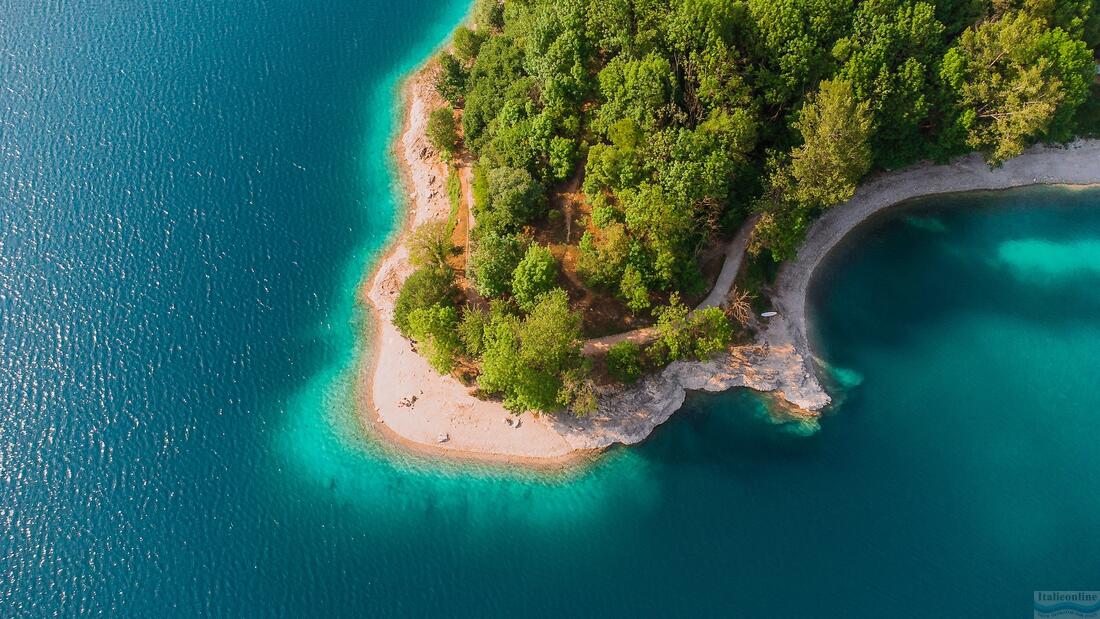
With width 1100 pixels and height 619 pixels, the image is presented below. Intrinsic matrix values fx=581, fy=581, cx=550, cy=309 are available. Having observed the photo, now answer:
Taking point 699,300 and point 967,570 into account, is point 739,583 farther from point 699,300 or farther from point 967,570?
point 699,300

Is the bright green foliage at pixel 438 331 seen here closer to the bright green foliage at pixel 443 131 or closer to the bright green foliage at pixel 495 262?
the bright green foliage at pixel 495 262

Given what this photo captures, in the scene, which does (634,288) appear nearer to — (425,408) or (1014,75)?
(425,408)

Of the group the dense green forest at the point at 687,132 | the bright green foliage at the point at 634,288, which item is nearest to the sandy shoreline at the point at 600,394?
the dense green forest at the point at 687,132

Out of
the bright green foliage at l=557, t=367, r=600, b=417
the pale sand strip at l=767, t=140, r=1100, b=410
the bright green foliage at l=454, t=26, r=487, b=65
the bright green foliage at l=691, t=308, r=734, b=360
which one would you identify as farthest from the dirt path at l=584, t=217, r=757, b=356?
the bright green foliage at l=454, t=26, r=487, b=65

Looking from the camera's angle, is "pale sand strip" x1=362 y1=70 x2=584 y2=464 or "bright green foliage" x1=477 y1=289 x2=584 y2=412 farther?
"pale sand strip" x1=362 y1=70 x2=584 y2=464

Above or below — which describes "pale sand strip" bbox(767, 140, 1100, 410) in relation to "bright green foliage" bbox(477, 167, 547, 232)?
above

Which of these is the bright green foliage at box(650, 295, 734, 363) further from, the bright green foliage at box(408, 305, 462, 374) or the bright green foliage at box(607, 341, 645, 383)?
the bright green foliage at box(408, 305, 462, 374)

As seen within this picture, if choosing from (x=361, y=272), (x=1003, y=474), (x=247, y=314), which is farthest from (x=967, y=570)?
(x=247, y=314)
